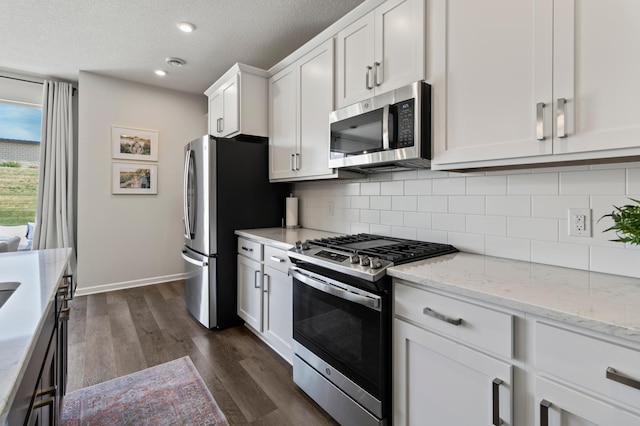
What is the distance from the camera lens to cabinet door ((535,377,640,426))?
826 mm

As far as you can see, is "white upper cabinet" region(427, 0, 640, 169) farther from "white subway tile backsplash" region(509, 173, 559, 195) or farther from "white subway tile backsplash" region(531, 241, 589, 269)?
"white subway tile backsplash" region(531, 241, 589, 269)

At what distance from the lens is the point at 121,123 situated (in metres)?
4.11

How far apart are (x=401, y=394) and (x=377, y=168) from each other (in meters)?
1.35

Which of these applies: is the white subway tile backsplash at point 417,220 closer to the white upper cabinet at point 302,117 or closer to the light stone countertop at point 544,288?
the light stone countertop at point 544,288

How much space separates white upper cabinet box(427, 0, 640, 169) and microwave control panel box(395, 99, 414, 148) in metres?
0.12

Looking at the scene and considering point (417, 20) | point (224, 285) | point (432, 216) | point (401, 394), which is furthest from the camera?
point (224, 285)

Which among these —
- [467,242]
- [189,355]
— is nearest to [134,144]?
[189,355]

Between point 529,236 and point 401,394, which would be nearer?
point 401,394

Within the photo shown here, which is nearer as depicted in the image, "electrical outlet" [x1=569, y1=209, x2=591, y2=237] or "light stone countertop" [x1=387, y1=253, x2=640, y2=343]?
"light stone countertop" [x1=387, y1=253, x2=640, y2=343]

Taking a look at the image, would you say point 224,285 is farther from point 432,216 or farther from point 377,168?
point 432,216

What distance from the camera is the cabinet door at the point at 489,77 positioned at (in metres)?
1.25

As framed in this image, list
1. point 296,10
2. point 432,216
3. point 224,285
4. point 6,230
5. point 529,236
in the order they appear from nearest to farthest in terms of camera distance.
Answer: point 529,236 < point 432,216 < point 296,10 < point 224,285 < point 6,230

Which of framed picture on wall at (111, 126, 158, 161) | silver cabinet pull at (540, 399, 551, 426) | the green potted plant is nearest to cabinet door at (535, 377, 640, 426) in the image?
silver cabinet pull at (540, 399, 551, 426)

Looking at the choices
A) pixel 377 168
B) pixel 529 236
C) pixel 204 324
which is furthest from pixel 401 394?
pixel 204 324
